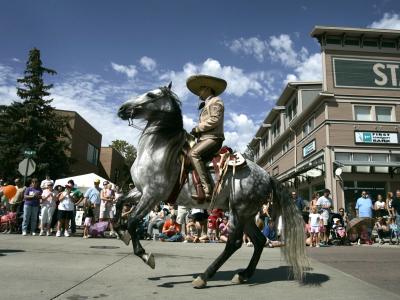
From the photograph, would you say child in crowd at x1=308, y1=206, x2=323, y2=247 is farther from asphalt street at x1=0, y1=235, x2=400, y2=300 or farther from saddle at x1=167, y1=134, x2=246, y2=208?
saddle at x1=167, y1=134, x2=246, y2=208

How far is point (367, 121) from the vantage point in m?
27.8

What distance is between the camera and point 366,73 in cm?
2953

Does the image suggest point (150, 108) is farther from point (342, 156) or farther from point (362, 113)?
point (362, 113)

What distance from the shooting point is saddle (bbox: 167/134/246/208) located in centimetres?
491

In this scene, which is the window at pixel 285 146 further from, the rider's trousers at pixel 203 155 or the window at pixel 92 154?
the rider's trousers at pixel 203 155

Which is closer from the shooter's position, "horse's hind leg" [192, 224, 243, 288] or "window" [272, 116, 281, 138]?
"horse's hind leg" [192, 224, 243, 288]

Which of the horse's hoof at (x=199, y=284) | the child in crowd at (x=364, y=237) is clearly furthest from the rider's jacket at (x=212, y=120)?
the child in crowd at (x=364, y=237)

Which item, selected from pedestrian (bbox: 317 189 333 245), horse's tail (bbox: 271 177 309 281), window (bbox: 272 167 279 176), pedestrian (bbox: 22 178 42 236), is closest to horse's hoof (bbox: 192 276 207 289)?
horse's tail (bbox: 271 177 309 281)

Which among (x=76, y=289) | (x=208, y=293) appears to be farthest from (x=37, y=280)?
(x=208, y=293)

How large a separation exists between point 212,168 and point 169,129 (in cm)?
81

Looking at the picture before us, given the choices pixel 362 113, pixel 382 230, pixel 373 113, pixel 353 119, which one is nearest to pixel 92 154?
pixel 353 119

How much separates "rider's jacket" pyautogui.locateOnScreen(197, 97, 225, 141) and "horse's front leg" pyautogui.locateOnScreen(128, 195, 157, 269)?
45.4 inches

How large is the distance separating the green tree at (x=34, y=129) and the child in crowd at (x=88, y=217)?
18.7 metres

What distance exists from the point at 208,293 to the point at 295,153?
3266cm
